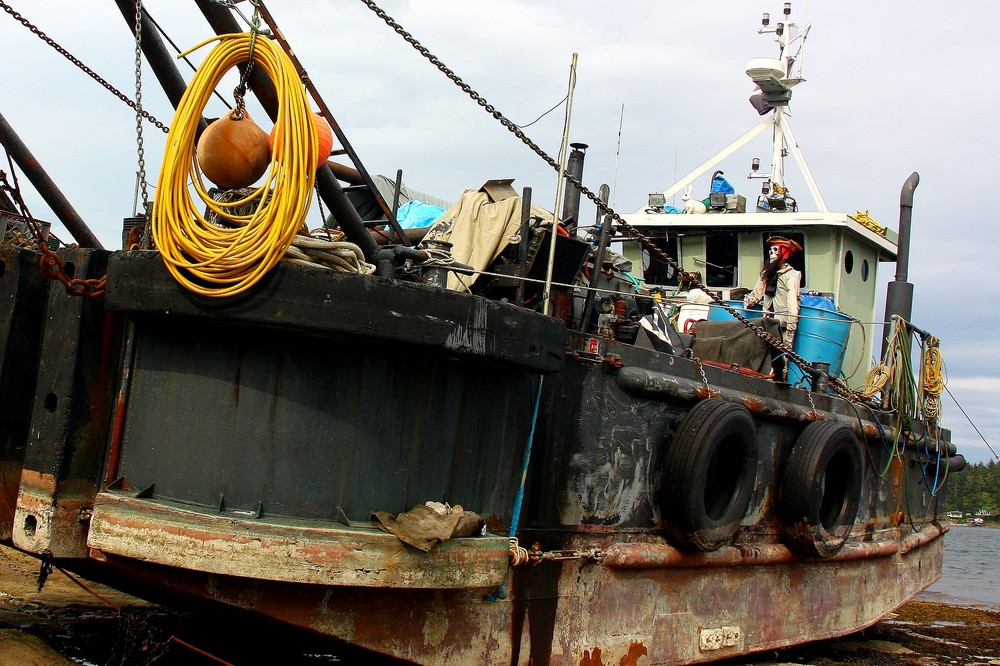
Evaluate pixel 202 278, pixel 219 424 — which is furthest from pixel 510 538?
pixel 202 278

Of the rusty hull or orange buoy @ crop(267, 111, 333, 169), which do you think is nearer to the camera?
the rusty hull

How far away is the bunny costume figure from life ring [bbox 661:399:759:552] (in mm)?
2059

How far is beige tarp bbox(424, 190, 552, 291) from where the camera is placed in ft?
16.1

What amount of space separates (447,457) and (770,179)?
7336 millimetres

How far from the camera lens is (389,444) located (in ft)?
11.7

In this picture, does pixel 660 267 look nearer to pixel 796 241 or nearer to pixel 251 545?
pixel 796 241

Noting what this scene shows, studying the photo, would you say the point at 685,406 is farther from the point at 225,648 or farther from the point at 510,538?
the point at 225,648

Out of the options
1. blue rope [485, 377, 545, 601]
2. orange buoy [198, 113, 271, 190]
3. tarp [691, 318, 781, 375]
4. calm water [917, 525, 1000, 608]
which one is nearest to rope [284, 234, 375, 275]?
orange buoy [198, 113, 271, 190]

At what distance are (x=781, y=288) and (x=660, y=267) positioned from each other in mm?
1902

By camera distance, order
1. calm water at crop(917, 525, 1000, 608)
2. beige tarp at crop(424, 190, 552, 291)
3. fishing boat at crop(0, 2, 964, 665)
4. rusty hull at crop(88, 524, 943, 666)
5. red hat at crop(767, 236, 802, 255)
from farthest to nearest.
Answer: calm water at crop(917, 525, 1000, 608) < red hat at crop(767, 236, 802, 255) < beige tarp at crop(424, 190, 552, 291) < rusty hull at crop(88, 524, 943, 666) < fishing boat at crop(0, 2, 964, 665)

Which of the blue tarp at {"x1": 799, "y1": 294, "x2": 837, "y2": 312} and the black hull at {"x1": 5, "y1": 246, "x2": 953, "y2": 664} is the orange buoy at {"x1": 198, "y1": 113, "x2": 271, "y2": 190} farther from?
the blue tarp at {"x1": 799, "y1": 294, "x2": 837, "y2": 312}

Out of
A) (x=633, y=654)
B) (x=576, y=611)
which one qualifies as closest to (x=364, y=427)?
(x=576, y=611)

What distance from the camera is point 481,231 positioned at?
4.99 meters

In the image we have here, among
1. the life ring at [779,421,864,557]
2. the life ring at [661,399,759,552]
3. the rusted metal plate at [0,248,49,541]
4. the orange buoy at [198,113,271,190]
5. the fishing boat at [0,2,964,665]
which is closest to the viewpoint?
the fishing boat at [0,2,964,665]
